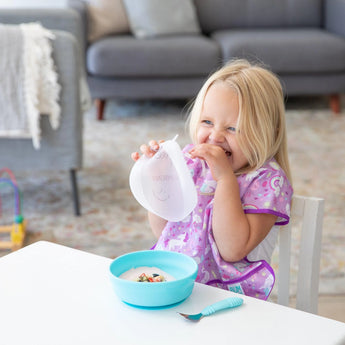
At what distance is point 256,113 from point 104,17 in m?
3.10

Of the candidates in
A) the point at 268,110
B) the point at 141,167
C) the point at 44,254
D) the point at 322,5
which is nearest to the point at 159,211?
the point at 141,167

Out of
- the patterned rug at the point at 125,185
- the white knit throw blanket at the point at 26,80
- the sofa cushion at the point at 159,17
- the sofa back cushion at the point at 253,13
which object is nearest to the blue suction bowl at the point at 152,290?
the patterned rug at the point at 125,185

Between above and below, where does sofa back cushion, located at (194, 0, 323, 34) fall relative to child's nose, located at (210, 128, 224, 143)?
below

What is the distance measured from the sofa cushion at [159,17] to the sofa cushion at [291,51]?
34 centimetres

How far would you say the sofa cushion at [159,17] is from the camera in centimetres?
394

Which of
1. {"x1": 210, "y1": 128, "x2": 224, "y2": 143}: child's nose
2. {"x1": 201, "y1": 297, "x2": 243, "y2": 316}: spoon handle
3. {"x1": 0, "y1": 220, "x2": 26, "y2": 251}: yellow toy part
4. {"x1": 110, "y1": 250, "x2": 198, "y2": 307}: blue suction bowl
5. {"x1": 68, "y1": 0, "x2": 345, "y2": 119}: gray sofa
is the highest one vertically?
{"x1": 210, "y1": 128, "x2": 224, "y2": 143}: child's nose

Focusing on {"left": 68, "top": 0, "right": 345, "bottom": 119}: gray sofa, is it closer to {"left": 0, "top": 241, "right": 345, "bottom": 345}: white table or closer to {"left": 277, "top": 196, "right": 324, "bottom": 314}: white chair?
{"left": 277, "top": 196, "right": 324, "bottom": 314}: white chair

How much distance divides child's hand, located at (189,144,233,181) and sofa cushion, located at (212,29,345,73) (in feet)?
9.27

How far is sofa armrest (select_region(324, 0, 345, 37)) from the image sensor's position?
4008 mm

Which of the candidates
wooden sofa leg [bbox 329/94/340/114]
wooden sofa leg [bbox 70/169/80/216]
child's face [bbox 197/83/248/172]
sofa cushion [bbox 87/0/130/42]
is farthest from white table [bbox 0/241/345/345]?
wooden sofa leg [bbox 329/94/340/114]

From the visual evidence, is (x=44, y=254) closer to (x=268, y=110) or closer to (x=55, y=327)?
(x=55, y=327)

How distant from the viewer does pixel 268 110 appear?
1.08 metres

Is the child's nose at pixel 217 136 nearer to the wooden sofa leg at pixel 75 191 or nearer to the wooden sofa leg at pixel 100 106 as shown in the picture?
the wooden sofa leg at pixel 75 191

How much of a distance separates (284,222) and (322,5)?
144 inches
